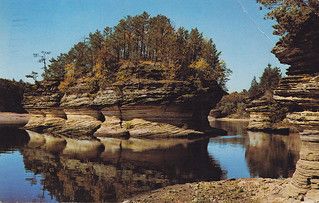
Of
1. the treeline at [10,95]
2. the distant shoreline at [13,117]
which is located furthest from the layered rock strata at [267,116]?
the treeline at [10,95]

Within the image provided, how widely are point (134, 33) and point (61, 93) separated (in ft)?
88.4

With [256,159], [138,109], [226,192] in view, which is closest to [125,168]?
[256,159]

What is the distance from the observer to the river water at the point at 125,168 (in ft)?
102

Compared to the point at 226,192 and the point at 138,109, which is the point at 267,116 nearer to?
the point at 138,109

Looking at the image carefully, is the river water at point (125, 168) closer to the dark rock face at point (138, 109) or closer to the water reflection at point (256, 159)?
the water reflection at point (256, 159)

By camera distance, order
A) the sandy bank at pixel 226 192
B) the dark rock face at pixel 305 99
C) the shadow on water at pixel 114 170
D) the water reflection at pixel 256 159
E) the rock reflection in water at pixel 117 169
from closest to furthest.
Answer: the dark rock face at pixel 305 99, the sandy bank at pixel 226 192, the shadow on water at pixel 114 170, the rock reflection in water at pixel 117 169, the water reflection at pixel 256 159

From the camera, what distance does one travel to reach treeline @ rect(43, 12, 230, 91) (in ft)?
289

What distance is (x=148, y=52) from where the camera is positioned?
106250 millimetres

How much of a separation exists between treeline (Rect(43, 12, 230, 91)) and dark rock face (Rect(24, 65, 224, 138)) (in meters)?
4.97

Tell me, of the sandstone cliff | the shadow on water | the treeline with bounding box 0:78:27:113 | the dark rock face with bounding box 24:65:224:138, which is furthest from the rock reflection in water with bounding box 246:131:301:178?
the treeline with bounding box 0:78:27:113

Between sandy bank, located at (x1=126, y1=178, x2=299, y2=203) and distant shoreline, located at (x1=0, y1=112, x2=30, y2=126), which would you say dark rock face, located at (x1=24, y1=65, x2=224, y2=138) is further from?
distant shoreline, located at (x1=0, y1=112, x2=30, y2=126)

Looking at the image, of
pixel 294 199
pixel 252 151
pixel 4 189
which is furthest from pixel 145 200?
pixel 252 151

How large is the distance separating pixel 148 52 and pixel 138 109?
31.2m

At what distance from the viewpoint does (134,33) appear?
10281 cm
